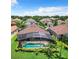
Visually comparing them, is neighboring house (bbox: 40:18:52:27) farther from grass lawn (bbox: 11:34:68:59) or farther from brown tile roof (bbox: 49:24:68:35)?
grass lawn (bbox: 11:34:68:59)

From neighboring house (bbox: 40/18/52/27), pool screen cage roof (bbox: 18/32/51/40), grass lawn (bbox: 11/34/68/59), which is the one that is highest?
neighboring house (bbox: 40/18/52/27)

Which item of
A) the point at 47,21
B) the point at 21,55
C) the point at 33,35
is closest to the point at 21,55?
the point at 21,55

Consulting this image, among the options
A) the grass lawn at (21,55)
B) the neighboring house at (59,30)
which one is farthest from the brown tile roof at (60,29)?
the grass lawn at (21,55)

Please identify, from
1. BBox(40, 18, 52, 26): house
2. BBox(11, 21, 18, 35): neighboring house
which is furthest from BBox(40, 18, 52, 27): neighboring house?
BBox(11, 21, 18, 35): neighboring house
